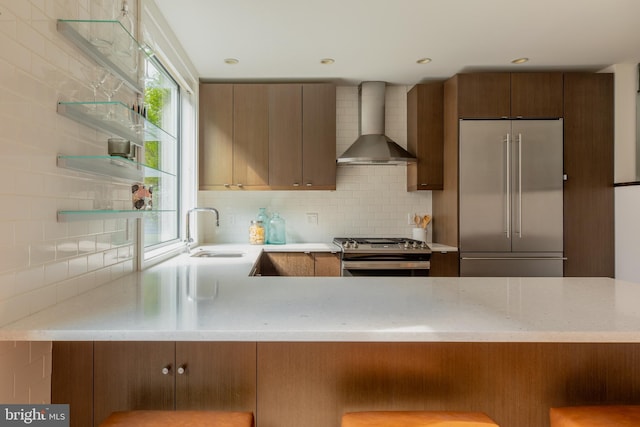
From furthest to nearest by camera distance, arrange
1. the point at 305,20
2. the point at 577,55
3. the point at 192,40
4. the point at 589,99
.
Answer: the point at 589,99, the point at 577,55, the point at 192,40, the point at 305,20

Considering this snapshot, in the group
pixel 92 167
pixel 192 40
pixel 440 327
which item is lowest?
pixel 440 327

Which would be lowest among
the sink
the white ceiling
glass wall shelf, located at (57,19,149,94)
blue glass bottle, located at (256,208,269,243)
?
the sink

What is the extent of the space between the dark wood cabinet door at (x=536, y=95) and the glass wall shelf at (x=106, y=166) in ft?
10.4

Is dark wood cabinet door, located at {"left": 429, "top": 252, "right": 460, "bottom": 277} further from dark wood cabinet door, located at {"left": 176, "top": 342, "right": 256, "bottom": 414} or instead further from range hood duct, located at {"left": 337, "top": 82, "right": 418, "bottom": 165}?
dark wood cabinet door, located at {"left": 176, "top": 342, "right": 256, "bottom": 414}

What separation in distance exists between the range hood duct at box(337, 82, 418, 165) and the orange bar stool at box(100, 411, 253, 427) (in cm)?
289

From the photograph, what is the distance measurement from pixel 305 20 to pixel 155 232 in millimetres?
1826

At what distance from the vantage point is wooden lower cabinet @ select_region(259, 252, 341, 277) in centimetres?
354

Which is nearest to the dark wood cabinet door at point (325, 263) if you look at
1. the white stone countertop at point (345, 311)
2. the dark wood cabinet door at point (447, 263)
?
the dark wood cabinet door at point (447, 263)

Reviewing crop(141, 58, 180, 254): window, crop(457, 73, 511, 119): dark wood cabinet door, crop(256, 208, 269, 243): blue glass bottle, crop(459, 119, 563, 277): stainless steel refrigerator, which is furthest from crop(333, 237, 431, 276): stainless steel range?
crop(141, 58, 180, 254): window

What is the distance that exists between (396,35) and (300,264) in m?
2.02

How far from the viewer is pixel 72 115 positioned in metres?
1.45

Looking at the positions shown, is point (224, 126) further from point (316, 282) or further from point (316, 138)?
point (316, 282)

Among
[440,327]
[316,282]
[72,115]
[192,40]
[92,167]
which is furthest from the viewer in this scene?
[192,40]

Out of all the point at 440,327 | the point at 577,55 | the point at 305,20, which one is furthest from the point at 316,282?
the point at 577,55
